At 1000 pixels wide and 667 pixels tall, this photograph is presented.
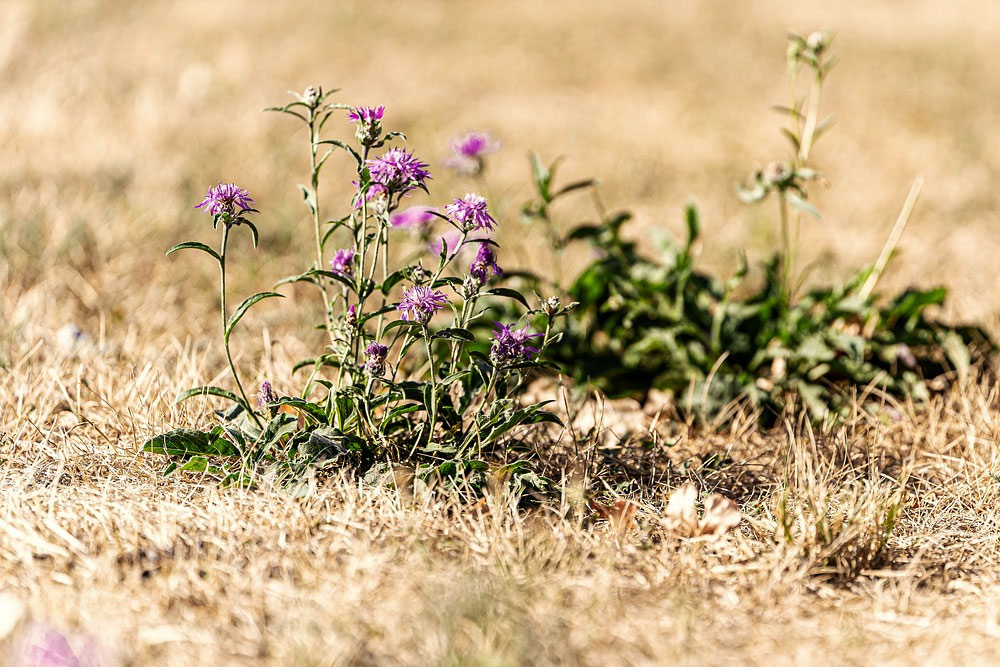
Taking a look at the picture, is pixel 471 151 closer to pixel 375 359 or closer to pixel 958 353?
pixel 375 359

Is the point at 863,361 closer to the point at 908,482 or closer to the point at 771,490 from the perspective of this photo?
the point at 908,482

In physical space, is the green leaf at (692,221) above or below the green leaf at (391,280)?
above

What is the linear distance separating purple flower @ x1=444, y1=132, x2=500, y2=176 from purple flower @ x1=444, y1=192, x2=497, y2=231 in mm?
955

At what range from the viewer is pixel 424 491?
6.32 feet

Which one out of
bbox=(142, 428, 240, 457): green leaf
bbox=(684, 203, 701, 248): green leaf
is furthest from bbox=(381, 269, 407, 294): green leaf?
bbox=(684, 203, 701, 248): green leaf

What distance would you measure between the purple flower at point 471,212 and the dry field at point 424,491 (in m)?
0.58

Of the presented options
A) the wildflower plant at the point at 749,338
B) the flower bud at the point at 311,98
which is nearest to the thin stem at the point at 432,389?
the flower bud at the point at 311,98

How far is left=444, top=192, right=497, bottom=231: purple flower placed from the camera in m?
1.86

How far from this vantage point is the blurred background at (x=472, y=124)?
11.8ft

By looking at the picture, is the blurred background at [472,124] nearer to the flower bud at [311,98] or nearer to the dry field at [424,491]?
the dry field at [424,491]

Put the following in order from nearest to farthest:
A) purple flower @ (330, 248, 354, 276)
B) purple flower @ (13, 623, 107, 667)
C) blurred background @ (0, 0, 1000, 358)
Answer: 1. purple flower @ (13, 623, 107, 667)
2. purple flower @ (330, 248, 354, 276)
3. blurred background @ (0, 0, 1000, 358)

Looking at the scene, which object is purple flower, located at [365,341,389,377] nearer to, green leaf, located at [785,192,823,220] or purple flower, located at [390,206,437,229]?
purple flower, located at [390,206,437,229]

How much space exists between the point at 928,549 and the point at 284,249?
2734 millimetres

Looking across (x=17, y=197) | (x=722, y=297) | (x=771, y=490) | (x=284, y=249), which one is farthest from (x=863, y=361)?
(x=17, y=197)
